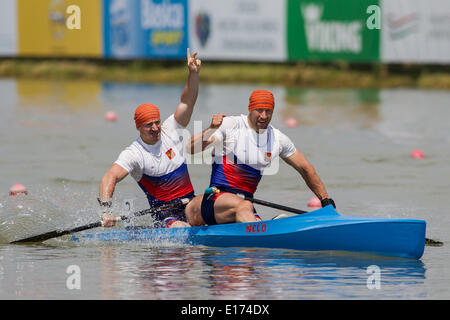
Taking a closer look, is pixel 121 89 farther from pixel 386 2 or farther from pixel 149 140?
pixel 149 140

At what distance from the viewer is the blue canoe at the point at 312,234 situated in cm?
974

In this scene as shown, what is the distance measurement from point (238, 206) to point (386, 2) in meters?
18.2

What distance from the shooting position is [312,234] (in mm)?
10070

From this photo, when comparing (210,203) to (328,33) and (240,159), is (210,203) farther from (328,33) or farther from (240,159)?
(328,33)

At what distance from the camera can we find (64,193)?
1434 centimetres

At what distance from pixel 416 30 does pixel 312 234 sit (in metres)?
17.9

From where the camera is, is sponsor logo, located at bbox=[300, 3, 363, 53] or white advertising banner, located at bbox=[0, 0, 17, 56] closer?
sponsor logo, located at bbox=[300, 3, 363, 53]

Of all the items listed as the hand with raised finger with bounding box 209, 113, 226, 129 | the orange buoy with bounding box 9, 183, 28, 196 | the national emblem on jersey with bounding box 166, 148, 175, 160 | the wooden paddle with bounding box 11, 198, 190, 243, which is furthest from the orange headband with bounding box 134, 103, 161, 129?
the orange buoy with bounding box 9, 183, 28, 196

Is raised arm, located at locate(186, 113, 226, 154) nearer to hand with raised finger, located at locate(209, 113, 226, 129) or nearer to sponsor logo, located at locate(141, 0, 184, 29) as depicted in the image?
hand with raised finger, located at locate(209, 113, 226, 129)

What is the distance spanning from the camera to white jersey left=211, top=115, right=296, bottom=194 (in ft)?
33.7

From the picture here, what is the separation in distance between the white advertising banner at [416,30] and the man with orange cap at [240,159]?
56.1ft

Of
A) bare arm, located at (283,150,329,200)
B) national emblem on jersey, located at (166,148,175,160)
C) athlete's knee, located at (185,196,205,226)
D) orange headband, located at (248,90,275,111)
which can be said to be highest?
orange headband, located at (248,90,275,111)

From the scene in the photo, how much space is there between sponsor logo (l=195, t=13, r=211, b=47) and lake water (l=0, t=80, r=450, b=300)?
6.09 feet

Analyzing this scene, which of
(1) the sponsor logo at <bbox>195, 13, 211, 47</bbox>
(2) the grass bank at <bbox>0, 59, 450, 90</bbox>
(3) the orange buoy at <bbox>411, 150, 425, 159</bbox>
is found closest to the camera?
(3) the orange buoy at <bbox>411, 150, 425, 159</bbox>
